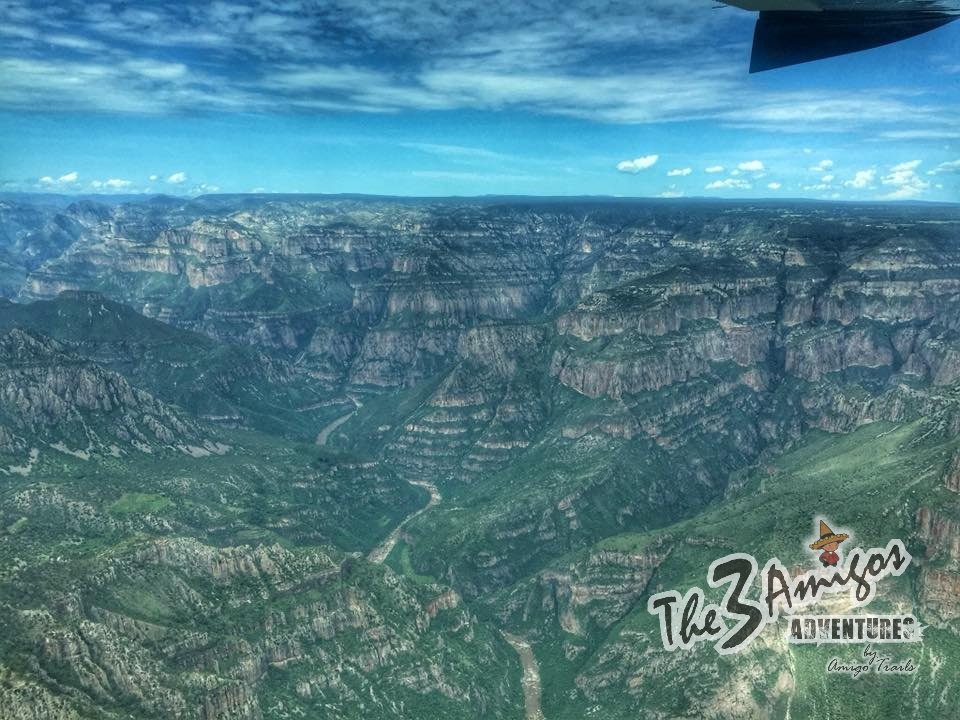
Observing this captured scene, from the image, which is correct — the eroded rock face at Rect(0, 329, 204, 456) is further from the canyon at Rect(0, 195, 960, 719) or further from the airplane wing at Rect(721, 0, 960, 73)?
the airplane wing at Rect(721, 0, 960, 73)

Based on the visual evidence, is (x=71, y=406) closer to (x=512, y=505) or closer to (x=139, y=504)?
(x=139, y=504)

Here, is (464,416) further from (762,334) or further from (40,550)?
(40,550)

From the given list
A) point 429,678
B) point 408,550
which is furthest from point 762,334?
point 429,678

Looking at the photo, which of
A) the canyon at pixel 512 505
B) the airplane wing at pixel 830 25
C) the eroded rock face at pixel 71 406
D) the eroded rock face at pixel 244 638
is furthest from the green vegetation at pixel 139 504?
the airplane wing at pixel 830 25

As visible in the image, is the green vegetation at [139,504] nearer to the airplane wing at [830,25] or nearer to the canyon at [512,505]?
the canyon at [512,505]

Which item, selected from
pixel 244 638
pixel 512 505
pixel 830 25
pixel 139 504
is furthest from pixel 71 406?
pixel 830 25

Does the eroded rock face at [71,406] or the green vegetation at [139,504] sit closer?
the green vegetation at [139,504]

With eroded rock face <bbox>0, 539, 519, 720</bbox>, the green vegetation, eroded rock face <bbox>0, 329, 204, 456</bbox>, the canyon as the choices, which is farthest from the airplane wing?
eroded rock face <bbox>0, 329, 204, 456</bbox>

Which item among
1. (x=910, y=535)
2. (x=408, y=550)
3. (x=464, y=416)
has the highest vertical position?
(x=910, y=535)
